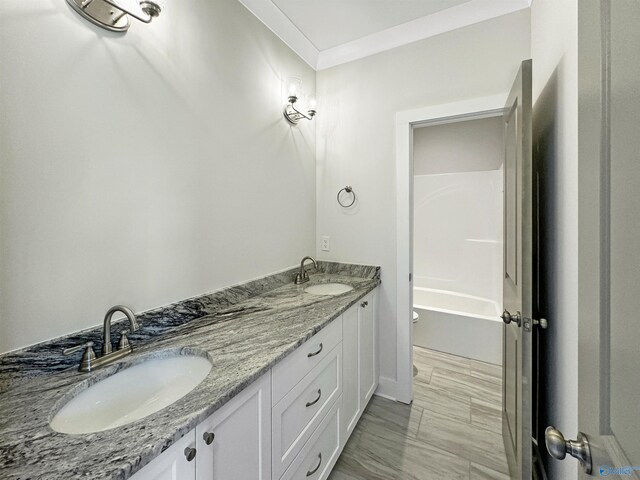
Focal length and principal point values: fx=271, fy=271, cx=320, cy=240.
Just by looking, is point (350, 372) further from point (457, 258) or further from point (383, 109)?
point (457, 258)

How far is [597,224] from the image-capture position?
→ 1.58 feet

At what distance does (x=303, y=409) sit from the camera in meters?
1.14

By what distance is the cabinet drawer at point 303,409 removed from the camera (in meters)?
0.99

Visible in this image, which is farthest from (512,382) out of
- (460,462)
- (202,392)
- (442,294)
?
(442,294)

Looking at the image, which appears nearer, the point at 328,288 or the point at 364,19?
the point at 364,19

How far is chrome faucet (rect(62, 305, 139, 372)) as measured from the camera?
883 millimetres

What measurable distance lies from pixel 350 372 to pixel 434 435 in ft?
2.36

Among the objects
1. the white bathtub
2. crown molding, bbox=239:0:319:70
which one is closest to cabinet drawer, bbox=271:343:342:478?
the white bathtub

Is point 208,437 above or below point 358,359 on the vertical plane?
above

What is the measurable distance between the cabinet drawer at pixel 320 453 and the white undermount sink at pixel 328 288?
70cm

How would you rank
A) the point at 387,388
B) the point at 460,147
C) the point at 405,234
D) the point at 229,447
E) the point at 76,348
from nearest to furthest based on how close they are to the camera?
the point at 229,447 → the point at 76,348 → the point at 405,234 → the point at 387,388 → the point at 460,147

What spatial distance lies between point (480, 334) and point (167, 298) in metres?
2.68

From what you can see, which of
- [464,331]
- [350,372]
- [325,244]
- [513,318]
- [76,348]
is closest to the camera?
[76,348]

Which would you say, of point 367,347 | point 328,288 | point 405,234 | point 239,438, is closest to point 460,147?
point 405,234
